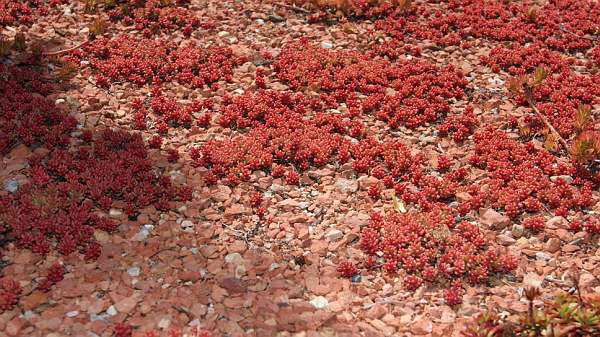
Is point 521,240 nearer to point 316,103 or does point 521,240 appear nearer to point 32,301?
point 316,103

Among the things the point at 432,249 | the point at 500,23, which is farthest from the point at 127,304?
the point at 500,23

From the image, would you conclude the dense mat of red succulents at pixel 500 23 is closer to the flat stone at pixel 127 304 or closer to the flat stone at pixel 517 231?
the flat stone at pixel 517 231

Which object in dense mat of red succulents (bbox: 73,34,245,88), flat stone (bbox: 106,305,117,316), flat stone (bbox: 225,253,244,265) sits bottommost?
flat stone (bbox: 106,305,117,316)

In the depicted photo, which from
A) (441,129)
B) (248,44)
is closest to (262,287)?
(441,129)

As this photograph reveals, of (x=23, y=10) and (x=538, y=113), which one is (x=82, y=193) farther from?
(x=538, y=113)

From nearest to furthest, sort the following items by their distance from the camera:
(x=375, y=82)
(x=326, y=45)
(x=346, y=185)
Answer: (x=346, y=185), (x=375, y=82), (x=326, y=45)

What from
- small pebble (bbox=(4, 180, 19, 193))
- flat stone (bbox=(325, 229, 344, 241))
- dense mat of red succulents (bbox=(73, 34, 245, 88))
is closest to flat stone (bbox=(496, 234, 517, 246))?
flat stone (bbox=(325, 229, 344, 241))

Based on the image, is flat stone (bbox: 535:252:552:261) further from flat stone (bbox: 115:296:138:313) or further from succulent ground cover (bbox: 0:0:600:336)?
flat stone (bbox: 115:296:138:313)

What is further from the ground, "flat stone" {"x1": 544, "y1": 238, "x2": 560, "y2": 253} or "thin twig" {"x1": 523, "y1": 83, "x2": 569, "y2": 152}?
"thin twig" {"x1": 523, "y1": 83, "x2": 569, "y2": 152}

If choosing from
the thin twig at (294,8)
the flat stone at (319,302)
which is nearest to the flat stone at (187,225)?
the flat stone at (319,302)
